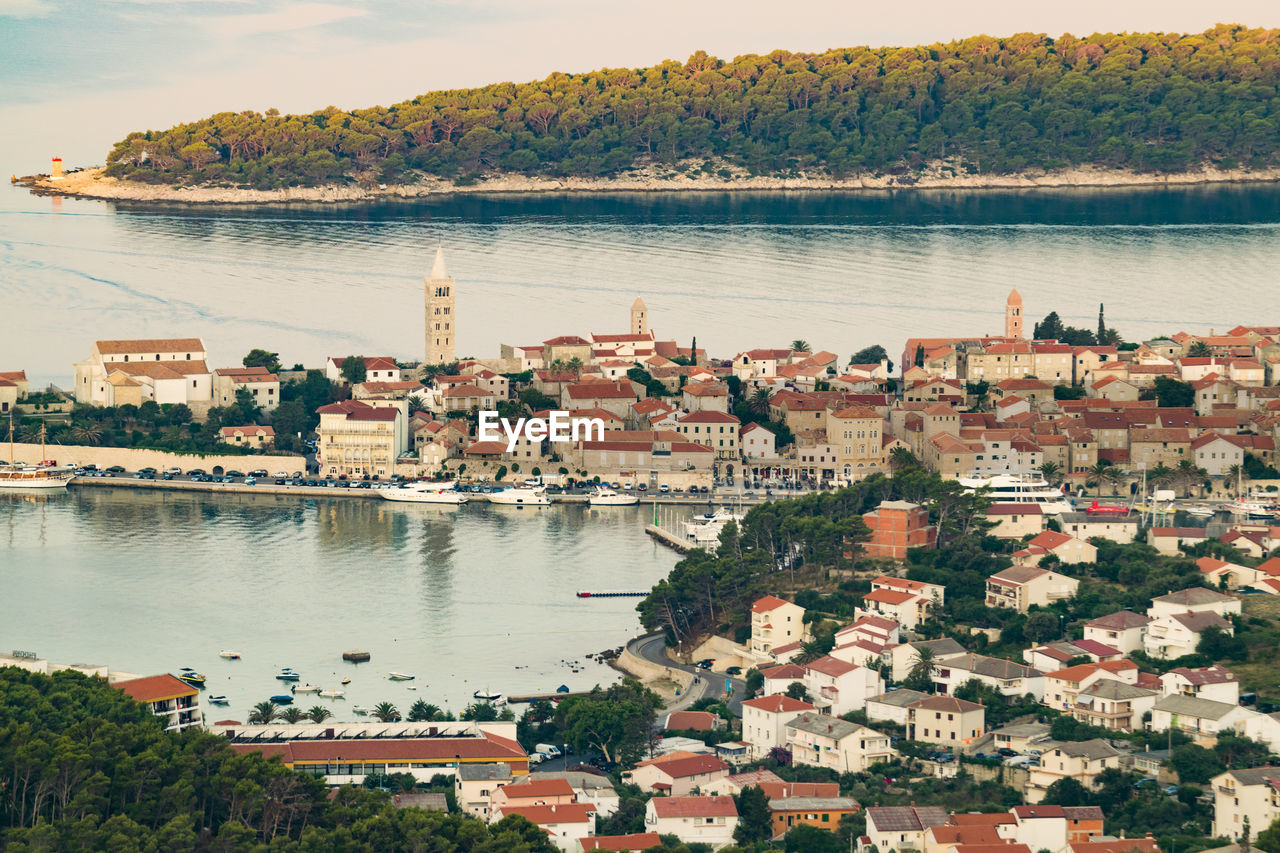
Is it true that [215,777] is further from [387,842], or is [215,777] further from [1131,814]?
[1131,814]

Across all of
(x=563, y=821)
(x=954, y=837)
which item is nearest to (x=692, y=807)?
(x=563, y=821)

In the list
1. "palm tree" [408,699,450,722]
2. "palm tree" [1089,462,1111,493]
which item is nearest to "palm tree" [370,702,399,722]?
"palm tree" [408,699,450,722]

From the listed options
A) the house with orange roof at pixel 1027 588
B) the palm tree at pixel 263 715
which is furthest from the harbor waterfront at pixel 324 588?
the house with orange roof at pixel 1027 588

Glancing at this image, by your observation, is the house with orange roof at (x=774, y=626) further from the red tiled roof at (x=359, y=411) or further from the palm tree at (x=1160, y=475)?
the red tiled roof at (x=359, y=411)

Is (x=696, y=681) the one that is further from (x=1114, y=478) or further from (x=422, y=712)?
(x=1114, y=478)

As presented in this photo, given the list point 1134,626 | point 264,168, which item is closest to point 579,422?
point 1134,626

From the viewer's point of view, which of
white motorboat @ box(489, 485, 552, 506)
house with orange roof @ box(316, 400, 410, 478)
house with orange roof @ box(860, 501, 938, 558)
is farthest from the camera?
house with orange roof @ box(316, 400, 410, 478)

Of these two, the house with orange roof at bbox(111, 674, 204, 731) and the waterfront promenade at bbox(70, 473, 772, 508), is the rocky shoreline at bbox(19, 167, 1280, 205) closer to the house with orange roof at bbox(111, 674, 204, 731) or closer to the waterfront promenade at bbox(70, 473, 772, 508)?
the waterfront promenade at bbox(70, 473, 772, 508)
